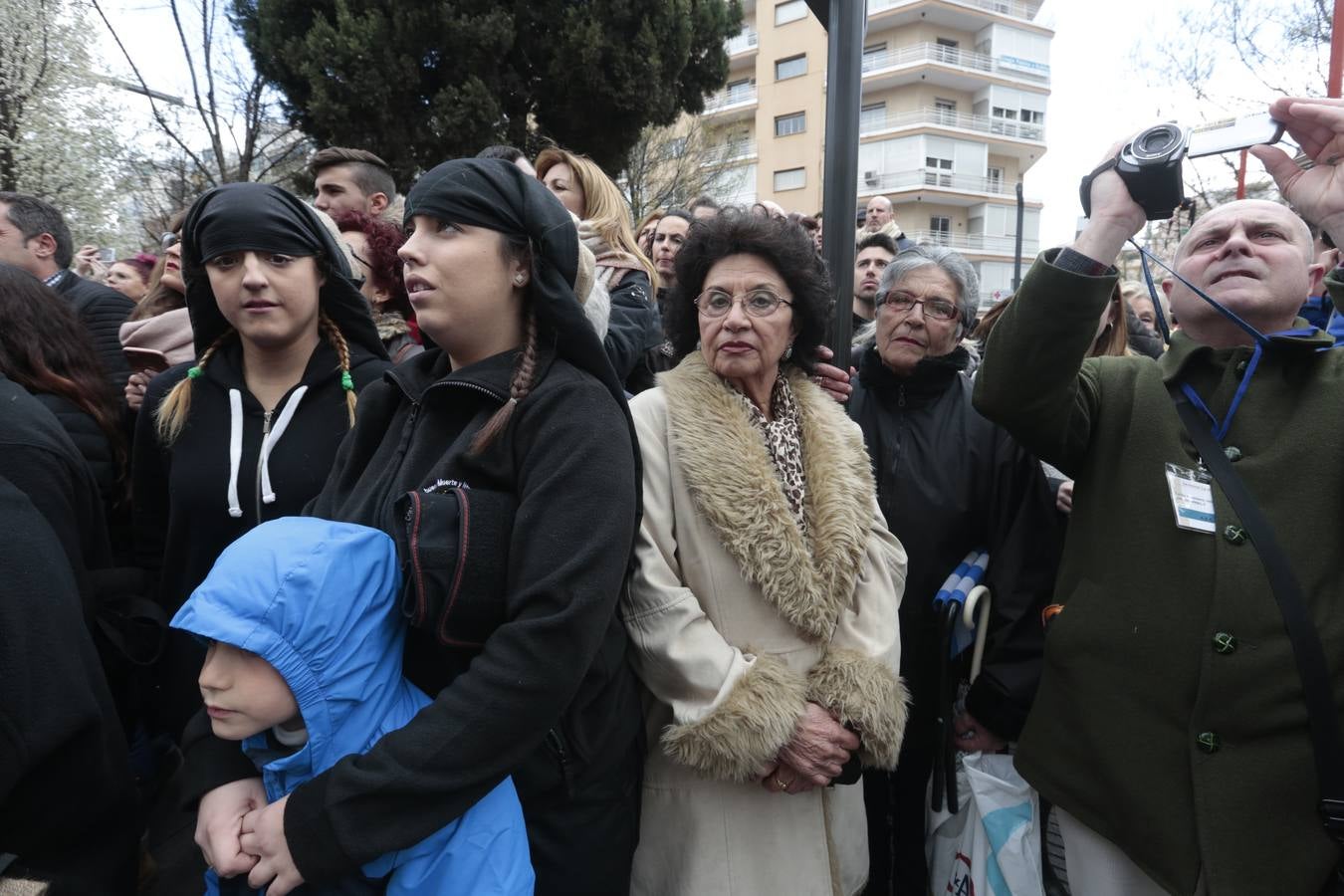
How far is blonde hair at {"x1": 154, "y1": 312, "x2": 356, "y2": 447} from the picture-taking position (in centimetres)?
206

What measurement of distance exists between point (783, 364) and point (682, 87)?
433 inches

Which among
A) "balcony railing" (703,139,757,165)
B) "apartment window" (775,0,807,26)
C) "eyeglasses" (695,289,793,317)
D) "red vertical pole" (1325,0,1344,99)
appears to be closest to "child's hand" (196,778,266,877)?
"eyeglasses" (695,289,793,317)

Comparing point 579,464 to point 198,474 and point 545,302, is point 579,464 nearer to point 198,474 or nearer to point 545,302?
point 545,302

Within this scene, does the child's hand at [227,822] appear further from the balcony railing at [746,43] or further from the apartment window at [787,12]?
the balcony railing at [746,43]

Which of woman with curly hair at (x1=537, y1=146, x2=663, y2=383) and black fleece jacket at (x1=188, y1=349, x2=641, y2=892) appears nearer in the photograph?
black fleece jacket at (x1=188, y1=349, x2=641, y2=892)

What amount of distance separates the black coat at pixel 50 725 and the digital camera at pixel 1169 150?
8.43 ft

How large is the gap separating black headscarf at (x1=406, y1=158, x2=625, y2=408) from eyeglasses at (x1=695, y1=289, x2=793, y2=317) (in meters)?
0.66

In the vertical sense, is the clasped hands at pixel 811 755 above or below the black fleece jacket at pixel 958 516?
below

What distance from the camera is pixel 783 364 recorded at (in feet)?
7.80

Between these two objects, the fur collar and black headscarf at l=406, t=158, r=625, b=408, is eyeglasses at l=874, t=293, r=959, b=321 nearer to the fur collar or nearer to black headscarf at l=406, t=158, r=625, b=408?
the fur collar

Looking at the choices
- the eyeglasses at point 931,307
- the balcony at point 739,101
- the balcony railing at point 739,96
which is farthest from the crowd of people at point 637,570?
the balcony railing at point 739,96

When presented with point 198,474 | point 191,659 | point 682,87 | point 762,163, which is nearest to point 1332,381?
point 198,474

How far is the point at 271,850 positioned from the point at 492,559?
0.59m

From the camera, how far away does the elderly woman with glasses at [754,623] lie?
5.84 ft
